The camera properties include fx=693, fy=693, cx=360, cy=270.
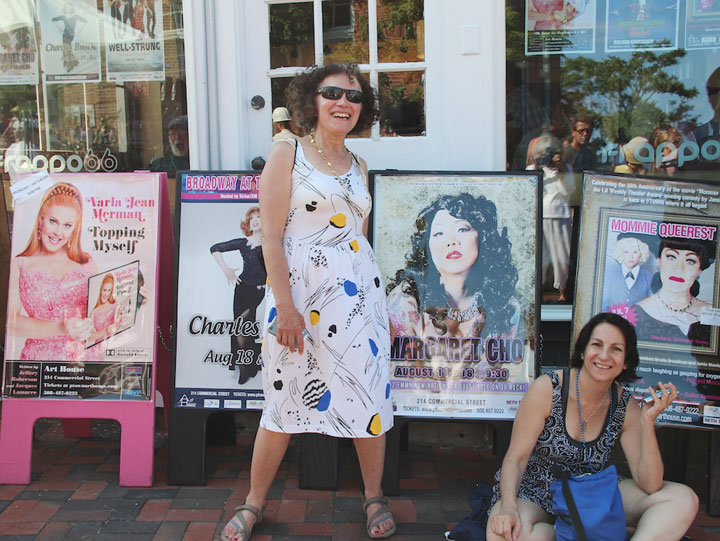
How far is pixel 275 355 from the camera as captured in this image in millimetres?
2607

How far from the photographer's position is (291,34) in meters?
3.73

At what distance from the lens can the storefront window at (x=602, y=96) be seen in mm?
3781

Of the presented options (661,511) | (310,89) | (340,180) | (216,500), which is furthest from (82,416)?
(661,511)

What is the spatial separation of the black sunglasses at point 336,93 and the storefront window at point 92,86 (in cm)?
170

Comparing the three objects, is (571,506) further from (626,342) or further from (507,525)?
(626,342)

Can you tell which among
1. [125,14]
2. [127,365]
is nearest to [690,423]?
[127,365]

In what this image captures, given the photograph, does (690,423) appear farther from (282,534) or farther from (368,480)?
(282,534)

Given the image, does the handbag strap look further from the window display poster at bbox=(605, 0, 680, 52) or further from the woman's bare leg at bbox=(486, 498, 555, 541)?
the window display poster at bbox=(605, 0, 680, 52)

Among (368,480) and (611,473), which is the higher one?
(611,473)

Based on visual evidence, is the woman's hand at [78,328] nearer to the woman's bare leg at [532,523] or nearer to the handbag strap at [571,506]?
the woman's bare leg at [532,523]

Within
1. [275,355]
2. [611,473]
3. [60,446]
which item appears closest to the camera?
[611,473]

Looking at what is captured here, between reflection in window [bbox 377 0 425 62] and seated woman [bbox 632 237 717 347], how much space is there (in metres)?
1.61

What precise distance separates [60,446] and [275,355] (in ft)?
5.76

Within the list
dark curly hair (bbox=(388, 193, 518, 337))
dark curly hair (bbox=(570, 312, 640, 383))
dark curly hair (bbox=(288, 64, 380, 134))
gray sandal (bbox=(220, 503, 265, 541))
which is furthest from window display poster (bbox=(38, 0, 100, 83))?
dark curly hair (bbox=(570, 312, 640, 383))
